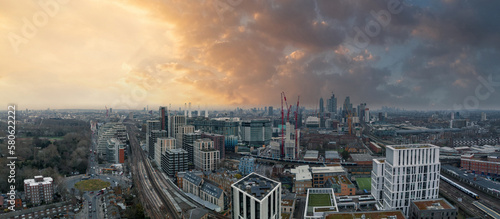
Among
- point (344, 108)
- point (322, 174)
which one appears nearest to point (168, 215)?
point (322, 174)

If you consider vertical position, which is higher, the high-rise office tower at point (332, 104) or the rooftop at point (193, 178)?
the high-rise office tower at point (332, 104)

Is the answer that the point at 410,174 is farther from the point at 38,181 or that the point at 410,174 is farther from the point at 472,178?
the point at 38,181

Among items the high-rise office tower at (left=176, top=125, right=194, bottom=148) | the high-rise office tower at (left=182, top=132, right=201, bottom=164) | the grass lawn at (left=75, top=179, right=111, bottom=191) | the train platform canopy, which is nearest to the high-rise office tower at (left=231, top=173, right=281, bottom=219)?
the grass lawn at (left=75, top=179, right=111, bottom=191)

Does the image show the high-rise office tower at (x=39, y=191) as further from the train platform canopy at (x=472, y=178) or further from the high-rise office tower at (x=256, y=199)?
the train platform canopy at (x=472, y=178)

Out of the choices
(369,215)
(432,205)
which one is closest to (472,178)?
(432,205)

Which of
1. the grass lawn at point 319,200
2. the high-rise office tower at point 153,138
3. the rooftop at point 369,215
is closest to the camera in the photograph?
the rooftop at point 369,215

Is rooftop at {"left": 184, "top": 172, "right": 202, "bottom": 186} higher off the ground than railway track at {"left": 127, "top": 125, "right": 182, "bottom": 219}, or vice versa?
rooftop at {"left": 184, "top": 172, "right": 202, "bottom": 186}

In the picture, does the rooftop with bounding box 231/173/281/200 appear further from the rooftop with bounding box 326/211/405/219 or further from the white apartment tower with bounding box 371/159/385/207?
the white apartment tower with bounding box 371/159/385/207

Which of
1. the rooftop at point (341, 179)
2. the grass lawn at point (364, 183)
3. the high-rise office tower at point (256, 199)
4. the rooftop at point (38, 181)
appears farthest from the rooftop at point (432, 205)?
the rooftop at point (38, 181)
